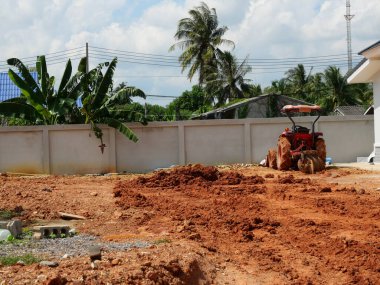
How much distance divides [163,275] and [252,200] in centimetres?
685

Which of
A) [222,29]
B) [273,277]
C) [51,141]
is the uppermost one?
[222,29]

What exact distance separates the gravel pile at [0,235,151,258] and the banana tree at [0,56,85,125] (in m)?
15.7

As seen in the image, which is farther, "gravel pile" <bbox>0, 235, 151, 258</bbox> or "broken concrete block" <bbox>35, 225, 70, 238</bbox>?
"broken concrete block" <bbox>35, 225, 70, 238</bbox>

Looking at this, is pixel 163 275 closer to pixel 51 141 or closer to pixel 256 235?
pixel 256 235

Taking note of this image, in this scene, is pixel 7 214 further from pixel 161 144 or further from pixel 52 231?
pixel 161 144

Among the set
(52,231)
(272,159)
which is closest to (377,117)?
(272,159)

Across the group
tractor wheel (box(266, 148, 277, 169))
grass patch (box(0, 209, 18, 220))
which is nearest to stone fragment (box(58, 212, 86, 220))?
grass patch (box(0, 209, 18, 220))

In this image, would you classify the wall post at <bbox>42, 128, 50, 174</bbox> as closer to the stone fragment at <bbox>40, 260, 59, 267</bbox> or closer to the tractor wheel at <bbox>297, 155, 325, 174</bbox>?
the tractor wheel at <bbox>297, 155, 325, 174</bbox>

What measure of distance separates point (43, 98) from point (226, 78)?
2611 cm

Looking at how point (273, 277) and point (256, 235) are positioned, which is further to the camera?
point (256, 235)

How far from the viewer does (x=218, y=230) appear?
30.2 ft

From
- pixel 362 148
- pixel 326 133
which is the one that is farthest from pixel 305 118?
pixel 362 148

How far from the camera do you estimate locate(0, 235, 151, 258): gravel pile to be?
713cm

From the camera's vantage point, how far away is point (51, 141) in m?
23.7
